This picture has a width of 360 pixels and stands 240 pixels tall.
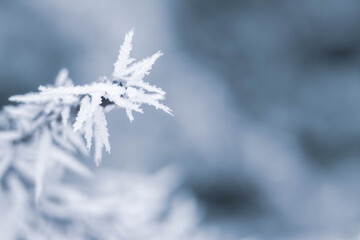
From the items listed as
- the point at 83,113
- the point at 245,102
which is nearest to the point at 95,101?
the point at 83,113

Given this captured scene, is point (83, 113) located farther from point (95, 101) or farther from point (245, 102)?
point (245, 102)

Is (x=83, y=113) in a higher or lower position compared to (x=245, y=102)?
lower

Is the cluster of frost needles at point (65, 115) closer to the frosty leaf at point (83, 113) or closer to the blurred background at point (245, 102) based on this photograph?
the frosty leaf at point (83, 113)

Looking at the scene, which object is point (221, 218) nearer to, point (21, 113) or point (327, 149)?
point (327, 149)

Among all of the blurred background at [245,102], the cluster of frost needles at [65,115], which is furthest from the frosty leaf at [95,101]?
the blurred background at [245,102]

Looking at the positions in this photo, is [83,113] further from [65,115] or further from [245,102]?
[245,102]

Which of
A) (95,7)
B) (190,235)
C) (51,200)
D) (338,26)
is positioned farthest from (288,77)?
(51,200)

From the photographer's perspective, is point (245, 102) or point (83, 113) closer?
point (83, 113)
